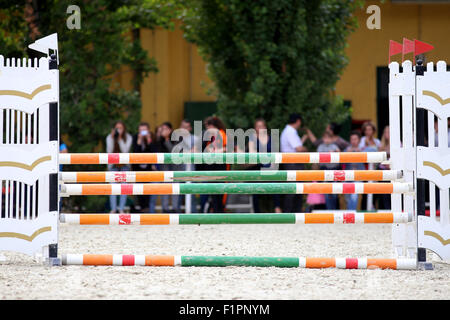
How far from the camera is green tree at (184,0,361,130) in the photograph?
12109mm

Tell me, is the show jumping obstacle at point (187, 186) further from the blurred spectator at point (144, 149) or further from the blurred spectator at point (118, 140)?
the blurred spectator at point (118, 140)

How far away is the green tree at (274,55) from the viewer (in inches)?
477

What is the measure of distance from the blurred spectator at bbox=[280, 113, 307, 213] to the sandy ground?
311 centimetres

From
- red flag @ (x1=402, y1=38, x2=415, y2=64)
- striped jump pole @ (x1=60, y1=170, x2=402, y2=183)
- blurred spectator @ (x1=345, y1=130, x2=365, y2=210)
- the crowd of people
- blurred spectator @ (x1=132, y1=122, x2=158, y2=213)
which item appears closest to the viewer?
red flag @ (x1=402, y1=38, x2=415, y2=64)

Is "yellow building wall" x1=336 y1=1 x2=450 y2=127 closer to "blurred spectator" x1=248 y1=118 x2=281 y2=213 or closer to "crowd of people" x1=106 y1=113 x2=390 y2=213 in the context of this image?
"crowd of people" x1=106 y1=113 x2=390 y2=213

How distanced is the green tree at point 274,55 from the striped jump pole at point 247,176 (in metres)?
5.98

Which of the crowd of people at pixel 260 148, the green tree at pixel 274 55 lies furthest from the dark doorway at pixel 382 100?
the crowd of people at pixel 260 148

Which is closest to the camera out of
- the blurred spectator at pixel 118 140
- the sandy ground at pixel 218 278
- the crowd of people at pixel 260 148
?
the sandy ground at pixel 218 278

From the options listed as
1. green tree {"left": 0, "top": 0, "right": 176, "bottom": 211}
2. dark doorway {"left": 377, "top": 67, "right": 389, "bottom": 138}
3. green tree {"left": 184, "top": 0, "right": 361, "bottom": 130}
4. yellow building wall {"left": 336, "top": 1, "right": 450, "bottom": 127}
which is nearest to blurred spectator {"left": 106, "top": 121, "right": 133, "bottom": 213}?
green tree {"left": 0, "top": 0, "right": 176, "bottom": 211}

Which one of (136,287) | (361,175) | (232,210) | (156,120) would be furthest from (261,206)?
(136,287)

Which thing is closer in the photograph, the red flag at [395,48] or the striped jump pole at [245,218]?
the striped jump pole at [245,218]

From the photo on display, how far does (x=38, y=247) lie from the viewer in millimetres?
5793

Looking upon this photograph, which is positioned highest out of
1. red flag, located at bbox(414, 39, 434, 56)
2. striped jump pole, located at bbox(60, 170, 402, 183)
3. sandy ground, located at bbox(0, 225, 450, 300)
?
red flag, located at bbox(414, 39, 434, 56)

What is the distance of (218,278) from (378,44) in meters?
12.4
